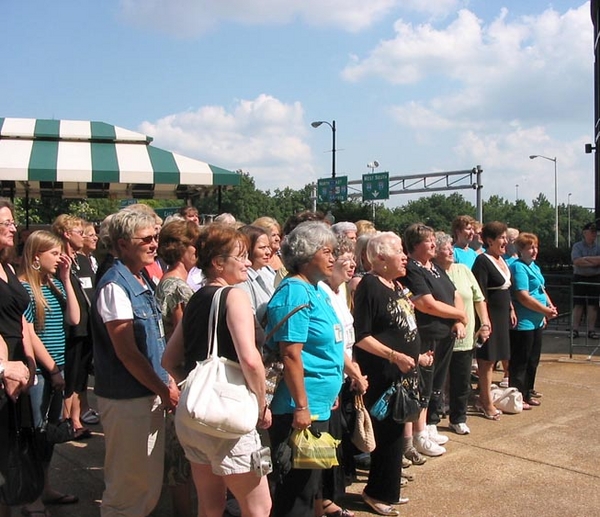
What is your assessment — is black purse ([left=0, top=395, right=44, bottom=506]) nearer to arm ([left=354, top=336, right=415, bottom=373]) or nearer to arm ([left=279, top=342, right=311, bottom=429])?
arm ([left=279, top=342, right=311, bottom=429])

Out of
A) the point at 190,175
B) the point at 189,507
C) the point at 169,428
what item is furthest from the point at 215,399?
the point at 190,175

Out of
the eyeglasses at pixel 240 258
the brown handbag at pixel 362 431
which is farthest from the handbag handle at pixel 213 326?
the brown handbag at pixel 362 431

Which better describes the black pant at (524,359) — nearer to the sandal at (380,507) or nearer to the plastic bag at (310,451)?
the sandal at (380,507)

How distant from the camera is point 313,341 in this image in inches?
130

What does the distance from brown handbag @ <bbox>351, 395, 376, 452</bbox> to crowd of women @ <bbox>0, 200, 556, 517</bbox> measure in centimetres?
10

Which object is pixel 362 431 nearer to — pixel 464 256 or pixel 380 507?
pixel 380 507

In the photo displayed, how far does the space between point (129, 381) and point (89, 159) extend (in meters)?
8.12

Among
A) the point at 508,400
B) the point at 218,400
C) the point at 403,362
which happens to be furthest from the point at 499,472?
the point at 218,400

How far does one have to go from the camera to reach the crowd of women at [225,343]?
2.92 metres

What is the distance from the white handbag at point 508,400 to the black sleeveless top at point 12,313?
4569 mm

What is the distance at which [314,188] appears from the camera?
35125 millimetres

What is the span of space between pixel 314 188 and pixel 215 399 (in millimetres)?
32835

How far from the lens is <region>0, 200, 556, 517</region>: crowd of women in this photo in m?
2.92

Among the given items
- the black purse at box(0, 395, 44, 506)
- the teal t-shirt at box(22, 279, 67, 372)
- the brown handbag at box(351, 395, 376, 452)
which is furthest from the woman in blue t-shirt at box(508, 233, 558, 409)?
the black purse at box(0, 395, 44, 506)
